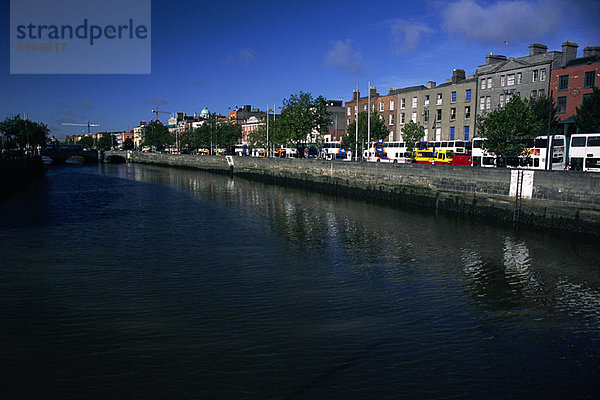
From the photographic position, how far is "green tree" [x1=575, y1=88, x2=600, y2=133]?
154 ft

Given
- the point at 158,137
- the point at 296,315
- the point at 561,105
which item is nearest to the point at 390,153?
the point at 561,105

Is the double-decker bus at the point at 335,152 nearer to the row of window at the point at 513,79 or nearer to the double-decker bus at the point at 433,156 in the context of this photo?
the double-decker bus at the point at 433,156

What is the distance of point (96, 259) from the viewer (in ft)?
58.6

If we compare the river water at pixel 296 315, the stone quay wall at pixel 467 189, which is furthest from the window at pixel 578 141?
the river water at pixel 296 315

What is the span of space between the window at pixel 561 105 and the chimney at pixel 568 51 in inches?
182

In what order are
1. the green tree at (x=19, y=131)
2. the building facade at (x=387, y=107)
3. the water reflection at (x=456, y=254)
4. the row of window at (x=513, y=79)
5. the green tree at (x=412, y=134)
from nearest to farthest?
the water reflection at (x=456, y=254)
the row of window at (x=513, y=79)
the green tree at (x=412, y=134)
the building facade at (x=387, y=107)
the green tree at (x=19, y=131)

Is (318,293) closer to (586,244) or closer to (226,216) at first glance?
(586,244)

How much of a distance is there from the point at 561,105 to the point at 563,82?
283 cm

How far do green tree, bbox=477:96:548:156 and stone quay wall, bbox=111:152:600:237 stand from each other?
10709 mm

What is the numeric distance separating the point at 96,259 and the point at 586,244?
21.8m

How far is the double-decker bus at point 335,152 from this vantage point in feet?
260

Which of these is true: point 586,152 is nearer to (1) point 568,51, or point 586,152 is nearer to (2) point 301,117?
(1) point 568,51

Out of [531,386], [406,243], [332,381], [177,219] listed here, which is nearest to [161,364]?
[332,381]

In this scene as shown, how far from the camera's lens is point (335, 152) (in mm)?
89375
